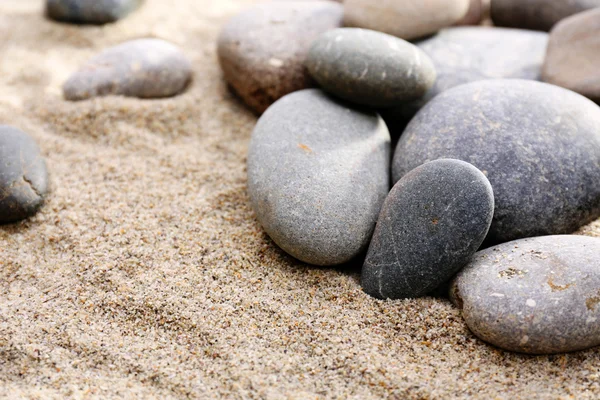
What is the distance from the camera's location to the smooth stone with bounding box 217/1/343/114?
2572 mm

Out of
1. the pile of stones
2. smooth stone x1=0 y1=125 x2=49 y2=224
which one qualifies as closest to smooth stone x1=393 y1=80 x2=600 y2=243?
the pile of stones

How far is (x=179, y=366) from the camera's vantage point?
1.60 metres

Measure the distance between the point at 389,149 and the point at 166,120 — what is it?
1.15 meters

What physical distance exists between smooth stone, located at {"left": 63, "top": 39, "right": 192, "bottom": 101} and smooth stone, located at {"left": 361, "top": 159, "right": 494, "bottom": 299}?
152 centimetres

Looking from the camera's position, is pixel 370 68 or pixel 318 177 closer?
pixel 318 177

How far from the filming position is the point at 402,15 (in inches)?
98.0

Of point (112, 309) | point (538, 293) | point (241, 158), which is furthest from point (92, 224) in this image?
point (538, 293)

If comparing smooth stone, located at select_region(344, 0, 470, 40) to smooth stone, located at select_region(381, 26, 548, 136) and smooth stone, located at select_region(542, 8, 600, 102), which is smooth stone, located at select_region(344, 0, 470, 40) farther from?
smooth stone, located at select_region(542, 8, 600, 102)

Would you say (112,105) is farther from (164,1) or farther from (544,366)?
(544,366)

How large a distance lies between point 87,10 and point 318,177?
7.14 feet

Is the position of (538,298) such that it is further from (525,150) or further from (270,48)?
(270,48)

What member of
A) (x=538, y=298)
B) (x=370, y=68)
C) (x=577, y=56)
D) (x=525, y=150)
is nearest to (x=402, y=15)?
(x=370, y=68)

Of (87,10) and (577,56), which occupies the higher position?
(577,56)

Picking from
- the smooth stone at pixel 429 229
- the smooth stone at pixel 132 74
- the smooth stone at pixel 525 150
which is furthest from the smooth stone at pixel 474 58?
the smooth stone at pixel 132 74
